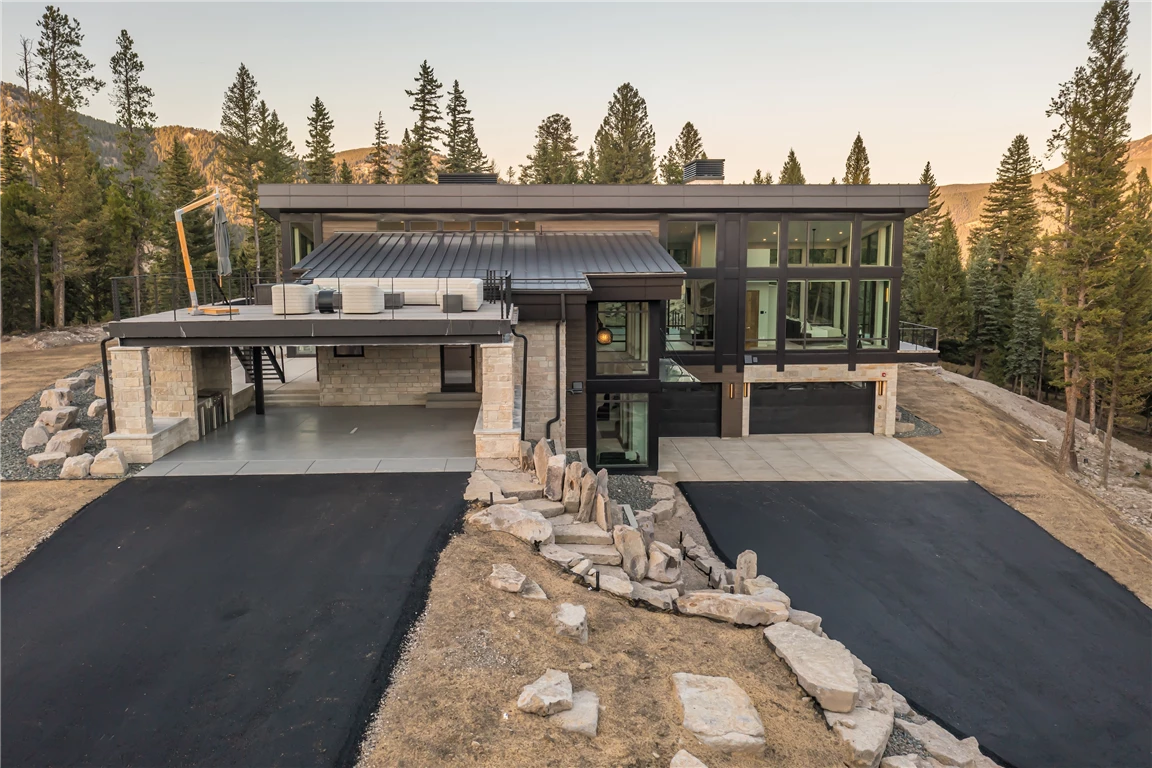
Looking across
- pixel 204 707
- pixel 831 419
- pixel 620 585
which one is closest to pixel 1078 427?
pixel 831 419

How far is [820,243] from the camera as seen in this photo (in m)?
24.3

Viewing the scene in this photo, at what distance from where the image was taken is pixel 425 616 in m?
7.76

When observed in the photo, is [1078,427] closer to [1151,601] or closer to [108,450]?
[1151,601]

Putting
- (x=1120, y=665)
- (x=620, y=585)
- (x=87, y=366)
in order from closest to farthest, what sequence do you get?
1. (x=620, y=585)
2. (x=1120, y=665)
3. (x=87, y=366)

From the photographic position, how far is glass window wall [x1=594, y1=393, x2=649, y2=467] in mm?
19469

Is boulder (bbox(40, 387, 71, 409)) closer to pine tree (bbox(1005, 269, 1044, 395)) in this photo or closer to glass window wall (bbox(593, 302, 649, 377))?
glass window wall (bbox(593, 302, 649, 377))

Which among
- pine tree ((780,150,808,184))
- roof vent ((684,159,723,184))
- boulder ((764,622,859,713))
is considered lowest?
boulder ((764,622,859,713))

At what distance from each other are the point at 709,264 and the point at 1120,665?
16.2 m

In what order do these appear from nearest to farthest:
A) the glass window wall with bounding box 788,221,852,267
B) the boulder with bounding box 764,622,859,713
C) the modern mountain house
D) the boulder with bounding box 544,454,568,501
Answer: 1. the boulder with bounding box 764,622,859,713
2. the boulder with bounding box 544,454,568,501
3. the modern mountain house
4. the glass window wall with bounding box 788,221,852,267

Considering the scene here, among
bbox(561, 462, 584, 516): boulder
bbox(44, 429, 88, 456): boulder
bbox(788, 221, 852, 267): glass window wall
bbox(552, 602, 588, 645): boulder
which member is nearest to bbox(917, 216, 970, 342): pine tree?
bbox(788, 221, 852, 267): glass window wall

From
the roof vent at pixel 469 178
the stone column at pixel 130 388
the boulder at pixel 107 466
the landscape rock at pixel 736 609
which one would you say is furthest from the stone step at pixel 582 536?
the roof vent at pixel 469 178

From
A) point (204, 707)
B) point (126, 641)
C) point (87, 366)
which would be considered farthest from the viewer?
point (87, 366)

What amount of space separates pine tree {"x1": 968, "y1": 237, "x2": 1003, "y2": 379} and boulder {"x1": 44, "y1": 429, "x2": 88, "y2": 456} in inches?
2237

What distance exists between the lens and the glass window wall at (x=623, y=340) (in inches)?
752
